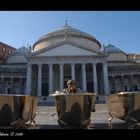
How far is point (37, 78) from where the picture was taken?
45.2 m

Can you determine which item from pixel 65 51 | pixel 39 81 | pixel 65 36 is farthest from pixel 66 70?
pixel 65 36

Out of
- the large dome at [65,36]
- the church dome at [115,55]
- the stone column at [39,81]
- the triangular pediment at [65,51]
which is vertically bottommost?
the stone column at [39,81]

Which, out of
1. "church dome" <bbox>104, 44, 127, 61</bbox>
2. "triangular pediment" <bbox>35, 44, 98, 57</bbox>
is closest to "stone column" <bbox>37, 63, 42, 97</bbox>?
"triangular pediment" <bbox>35, 44, 98, 57</bbox>

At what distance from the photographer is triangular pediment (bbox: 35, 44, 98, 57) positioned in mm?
42906

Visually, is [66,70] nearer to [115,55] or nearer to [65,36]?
[65,36]

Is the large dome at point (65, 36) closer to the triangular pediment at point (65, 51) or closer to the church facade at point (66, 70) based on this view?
the church facade at point (66, 70)

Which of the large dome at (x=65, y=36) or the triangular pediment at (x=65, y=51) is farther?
the large dome at (x=65, y=36)

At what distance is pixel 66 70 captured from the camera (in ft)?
149

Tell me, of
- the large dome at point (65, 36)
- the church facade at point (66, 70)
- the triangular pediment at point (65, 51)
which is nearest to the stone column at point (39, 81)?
the church facade at point (66, 70)

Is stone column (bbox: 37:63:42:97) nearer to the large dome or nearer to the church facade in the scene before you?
the church facade

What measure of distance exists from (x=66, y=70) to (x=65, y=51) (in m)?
4.12

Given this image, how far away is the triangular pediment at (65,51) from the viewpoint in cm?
4291
